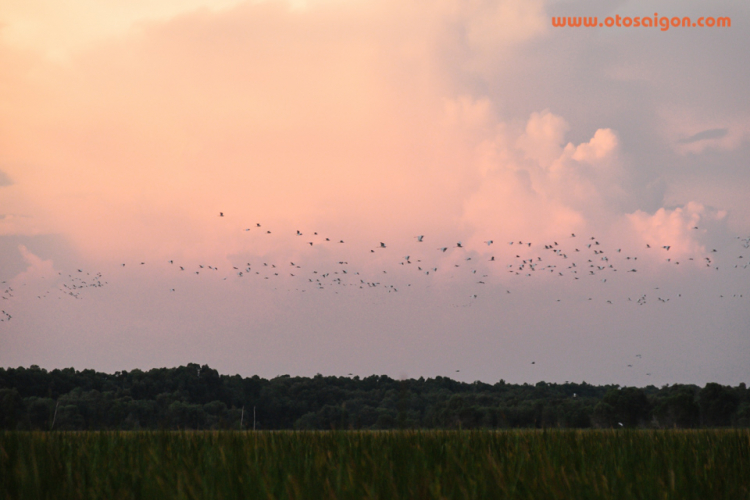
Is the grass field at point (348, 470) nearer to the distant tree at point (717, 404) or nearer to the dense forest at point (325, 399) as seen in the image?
the dense forest at point (325, 399)

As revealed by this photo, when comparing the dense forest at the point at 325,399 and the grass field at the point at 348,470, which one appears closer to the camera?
the grass field at the point at 348,470

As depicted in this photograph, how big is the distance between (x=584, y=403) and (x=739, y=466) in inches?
5620

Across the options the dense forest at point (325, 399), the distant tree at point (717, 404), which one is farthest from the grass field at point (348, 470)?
the distant tree at point (717, 404)

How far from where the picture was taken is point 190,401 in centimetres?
12812

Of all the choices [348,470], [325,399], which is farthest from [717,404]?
[348,470]

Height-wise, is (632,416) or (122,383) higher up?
(122,383)

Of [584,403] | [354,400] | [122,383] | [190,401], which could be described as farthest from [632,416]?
[122,383]

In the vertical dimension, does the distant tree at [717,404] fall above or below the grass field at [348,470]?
below

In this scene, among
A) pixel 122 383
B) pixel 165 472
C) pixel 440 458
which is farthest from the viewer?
pixel 122 383

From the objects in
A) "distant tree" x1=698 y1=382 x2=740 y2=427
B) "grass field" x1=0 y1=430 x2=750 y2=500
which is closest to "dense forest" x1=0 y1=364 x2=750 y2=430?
"distant tree" x1=698 y1=382 x2=740 y2=427

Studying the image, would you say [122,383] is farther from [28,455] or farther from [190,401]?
[28,455]

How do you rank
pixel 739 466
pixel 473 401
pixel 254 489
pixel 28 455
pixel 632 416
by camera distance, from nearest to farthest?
pixel 254 489 < pixel 28 455 < pixel 739 466 < pixel 632 416 < pixel 473 401

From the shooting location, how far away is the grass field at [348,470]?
953cm

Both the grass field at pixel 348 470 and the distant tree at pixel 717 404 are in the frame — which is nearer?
the grass field at pixel 348 470
